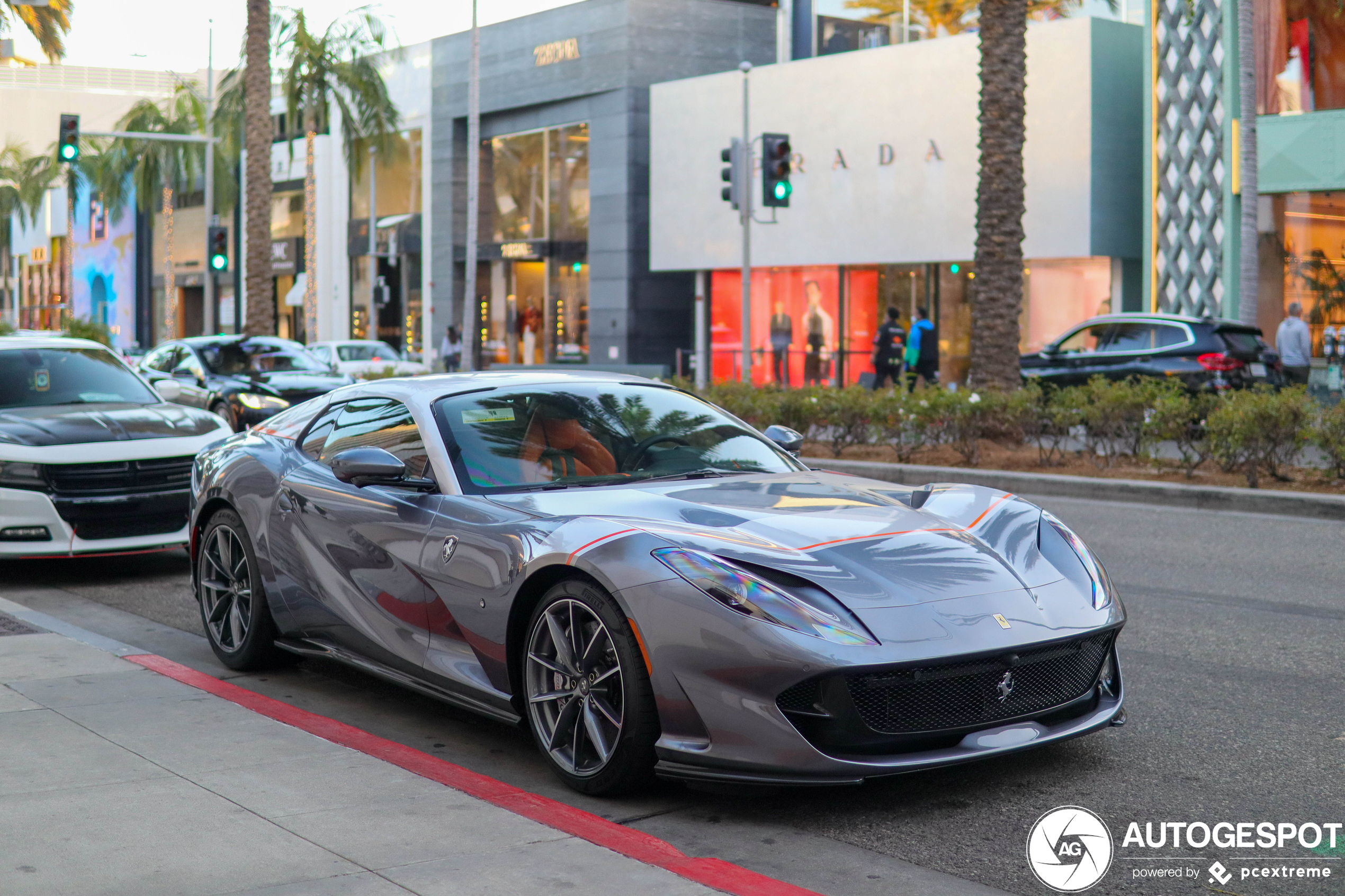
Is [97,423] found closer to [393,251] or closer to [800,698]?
[800,698]

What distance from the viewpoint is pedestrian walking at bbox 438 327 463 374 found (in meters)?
40.0

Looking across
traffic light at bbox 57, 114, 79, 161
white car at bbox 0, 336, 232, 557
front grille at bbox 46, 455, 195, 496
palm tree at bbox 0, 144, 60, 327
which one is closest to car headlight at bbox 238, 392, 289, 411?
white car at bbox 0, 336, 232, 557

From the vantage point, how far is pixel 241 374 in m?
19.1

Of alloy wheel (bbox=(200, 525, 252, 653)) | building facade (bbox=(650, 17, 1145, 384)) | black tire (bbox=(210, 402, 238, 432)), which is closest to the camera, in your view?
alloy wheel (bbox=(200, 525, 252, 653))

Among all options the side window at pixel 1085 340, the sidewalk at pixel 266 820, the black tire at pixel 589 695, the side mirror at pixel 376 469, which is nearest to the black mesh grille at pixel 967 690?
the black tire at pixel 589 695

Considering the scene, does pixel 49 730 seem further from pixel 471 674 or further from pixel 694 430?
pixel 694 430

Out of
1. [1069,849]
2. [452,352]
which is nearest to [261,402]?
[1069,849]

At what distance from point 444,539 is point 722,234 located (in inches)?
1239

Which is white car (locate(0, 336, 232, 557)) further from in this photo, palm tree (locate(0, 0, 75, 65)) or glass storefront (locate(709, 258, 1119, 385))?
palm tree (locate(0, 0, 75, 65))

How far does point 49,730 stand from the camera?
541cm

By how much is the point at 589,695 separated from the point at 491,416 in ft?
5.12

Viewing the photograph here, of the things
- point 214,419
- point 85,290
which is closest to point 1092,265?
point 214,419

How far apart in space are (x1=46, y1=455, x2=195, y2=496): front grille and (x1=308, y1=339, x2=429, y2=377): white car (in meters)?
19.1

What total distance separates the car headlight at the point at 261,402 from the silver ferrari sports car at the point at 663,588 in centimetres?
1185
